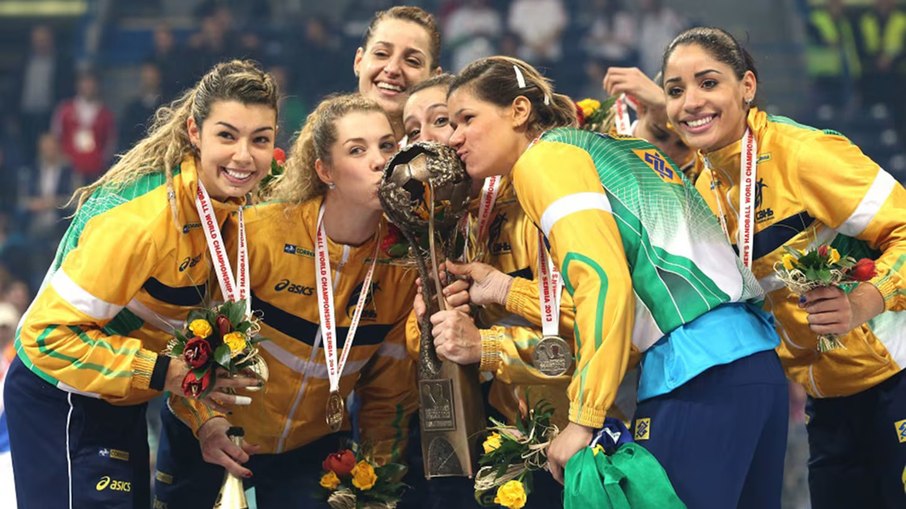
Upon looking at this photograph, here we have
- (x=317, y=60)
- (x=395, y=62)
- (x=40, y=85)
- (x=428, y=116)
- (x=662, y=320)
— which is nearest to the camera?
(x=662, y=320)

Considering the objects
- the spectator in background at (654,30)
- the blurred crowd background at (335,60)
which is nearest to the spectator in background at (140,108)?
the blurred crowd background at (335,60)

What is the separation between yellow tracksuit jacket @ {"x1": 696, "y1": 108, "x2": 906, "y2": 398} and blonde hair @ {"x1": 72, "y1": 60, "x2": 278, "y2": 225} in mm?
1677

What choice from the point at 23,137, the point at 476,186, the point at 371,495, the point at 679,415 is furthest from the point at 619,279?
the point at 23,137

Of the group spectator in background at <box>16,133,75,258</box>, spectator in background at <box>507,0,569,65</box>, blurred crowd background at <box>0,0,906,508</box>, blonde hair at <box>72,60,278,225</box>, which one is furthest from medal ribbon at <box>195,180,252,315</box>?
spectator in background at <box>507,0,569,65</box>

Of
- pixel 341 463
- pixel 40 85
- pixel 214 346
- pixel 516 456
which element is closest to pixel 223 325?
pixel 214 346

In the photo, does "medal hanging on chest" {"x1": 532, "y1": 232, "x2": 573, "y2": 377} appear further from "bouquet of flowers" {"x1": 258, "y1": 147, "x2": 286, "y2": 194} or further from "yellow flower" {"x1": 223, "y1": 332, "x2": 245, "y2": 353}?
"bouquet of flowers" {"x1": 258, "y1": 147, "x2": 286, "y2": 194}

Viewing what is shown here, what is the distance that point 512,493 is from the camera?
420 cm

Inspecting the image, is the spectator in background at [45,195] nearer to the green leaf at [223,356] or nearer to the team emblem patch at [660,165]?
the green leaf at [223,356]

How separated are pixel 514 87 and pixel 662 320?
40.6 inches

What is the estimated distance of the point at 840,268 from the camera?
13.8 ft

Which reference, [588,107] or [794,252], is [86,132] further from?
[794,252]

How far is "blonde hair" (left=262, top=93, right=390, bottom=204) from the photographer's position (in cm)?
493

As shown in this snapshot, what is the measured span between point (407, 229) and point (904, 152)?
9509 millimetres

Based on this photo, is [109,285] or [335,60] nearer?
[109,285]
